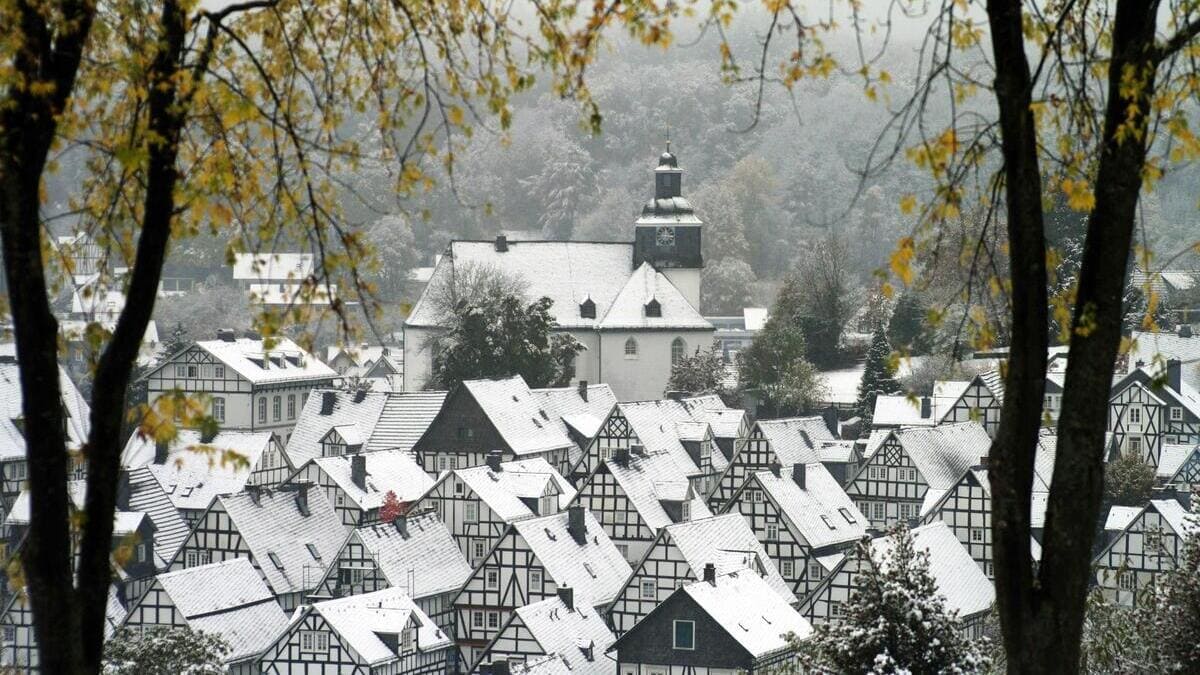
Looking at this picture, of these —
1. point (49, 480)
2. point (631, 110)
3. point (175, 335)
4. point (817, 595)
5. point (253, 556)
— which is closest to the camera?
point (49, 480)

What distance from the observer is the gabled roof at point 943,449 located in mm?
53594

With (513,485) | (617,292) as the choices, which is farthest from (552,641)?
(617,292)

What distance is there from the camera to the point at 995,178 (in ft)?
22.7

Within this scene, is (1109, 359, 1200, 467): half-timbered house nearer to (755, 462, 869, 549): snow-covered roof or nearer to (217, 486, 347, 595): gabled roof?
(755, 462, 869, 549): snow-covered roof

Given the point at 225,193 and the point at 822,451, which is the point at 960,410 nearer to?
the point at 822,451

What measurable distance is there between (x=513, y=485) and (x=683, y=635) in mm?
12585

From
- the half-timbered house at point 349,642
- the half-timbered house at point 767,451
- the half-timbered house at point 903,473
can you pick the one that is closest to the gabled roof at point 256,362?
the half-timbered house at point 767,451

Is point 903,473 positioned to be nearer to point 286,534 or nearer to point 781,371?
point 781,371

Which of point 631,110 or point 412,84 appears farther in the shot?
point 631,110

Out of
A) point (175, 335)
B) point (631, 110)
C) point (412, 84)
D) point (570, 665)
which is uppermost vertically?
point (631, 110)

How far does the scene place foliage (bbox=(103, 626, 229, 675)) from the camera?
30906 millimetres

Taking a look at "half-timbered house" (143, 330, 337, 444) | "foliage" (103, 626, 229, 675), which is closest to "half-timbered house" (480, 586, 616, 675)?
"foliage" (103, 626, 229, 675)

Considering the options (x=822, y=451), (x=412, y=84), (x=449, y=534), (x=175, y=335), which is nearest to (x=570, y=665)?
(x=449, y=534)

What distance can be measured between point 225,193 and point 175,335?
70812 mm
